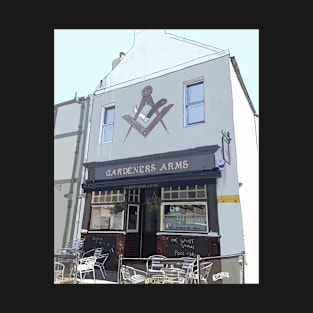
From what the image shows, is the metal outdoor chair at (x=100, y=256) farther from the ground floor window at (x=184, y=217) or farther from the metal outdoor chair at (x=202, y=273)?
the metal outdoor chair at (x=202, y=273)

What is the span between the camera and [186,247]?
6.84 meters

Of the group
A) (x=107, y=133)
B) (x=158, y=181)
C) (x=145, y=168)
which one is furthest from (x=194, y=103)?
(x=107, y=133)

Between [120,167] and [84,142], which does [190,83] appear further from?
[84,142]

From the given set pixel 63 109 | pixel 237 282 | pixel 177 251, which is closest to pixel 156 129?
pixel 177 251

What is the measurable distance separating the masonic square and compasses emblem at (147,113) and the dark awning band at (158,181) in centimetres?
174

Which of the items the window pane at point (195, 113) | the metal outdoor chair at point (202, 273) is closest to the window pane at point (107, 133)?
the window pane at point (195, 113)

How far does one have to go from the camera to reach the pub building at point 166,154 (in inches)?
264

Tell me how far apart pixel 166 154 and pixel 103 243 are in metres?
3.59

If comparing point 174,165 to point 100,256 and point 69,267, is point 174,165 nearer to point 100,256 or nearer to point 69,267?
point 100,256

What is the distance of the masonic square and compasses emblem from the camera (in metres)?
8.26

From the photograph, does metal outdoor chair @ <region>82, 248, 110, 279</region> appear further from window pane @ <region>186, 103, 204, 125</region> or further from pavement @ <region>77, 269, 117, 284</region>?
window pane @ <region>186, 103, 204, 125</region>

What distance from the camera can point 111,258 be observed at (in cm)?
795

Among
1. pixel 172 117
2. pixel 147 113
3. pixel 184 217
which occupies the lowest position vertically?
pixel 184 217

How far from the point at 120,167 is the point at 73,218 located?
2.96 metres
